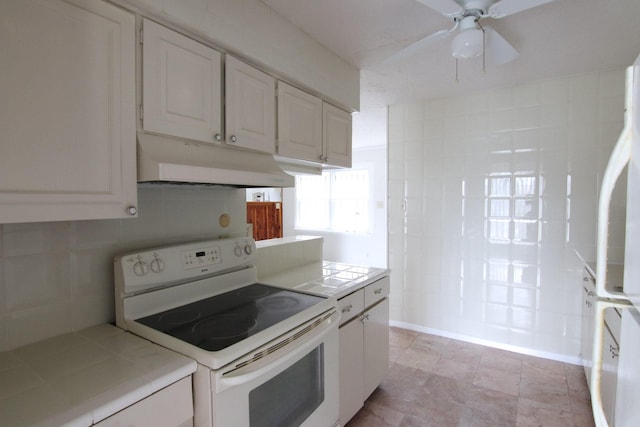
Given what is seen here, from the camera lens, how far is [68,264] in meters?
1.20

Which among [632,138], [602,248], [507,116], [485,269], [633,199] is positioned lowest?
[485,269]

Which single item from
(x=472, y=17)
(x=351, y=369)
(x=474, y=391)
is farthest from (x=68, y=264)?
(x=474, y=391)

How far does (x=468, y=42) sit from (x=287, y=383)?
66.1 inches

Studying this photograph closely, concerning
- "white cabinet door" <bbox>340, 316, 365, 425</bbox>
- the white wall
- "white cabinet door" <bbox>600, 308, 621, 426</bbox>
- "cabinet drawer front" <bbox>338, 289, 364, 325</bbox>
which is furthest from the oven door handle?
the white wall

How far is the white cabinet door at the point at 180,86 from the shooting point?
3.75ft

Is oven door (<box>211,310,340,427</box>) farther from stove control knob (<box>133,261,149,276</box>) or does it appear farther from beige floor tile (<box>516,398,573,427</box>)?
beige floor tile (<box>516,398,573,427</box>)

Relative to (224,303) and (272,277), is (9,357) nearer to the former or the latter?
(224,303)

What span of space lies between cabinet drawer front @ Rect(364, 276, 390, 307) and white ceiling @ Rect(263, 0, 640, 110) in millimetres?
1539

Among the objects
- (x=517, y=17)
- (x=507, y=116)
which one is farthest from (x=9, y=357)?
(x=507, y=116)


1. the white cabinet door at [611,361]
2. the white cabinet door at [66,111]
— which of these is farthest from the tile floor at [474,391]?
the white cabinet door at [66,111]

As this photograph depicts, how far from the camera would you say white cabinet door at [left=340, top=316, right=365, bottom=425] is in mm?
1745

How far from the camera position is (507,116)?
274 centimetres

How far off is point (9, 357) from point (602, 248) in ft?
5.80

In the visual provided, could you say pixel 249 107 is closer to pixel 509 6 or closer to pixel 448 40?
pixel 509 6
